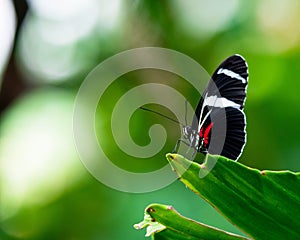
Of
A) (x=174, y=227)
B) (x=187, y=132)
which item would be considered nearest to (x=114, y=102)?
(x=187, y=132)

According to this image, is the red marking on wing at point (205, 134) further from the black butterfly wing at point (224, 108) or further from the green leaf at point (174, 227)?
the green leaf at point (174, 227)

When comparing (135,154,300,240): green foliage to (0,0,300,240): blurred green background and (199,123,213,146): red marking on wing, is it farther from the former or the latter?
(0,0,300,240): blurred green background

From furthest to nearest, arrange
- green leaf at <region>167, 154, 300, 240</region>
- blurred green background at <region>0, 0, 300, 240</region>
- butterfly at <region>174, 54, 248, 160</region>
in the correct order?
blurred green background at <region>0, 0, 300, 240</region> < butterfly at <region>174, 54, 248, 160</region> < green leaf at <region>167, 154, 300, 240</region>

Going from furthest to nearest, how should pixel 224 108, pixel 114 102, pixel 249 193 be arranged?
Result: 1. pixel 114 102
2. pixel 224 108
3. pixel 249 193

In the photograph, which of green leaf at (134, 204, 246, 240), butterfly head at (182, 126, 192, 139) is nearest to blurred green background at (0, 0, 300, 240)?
butterfly head at (182, 126, 192, 139)

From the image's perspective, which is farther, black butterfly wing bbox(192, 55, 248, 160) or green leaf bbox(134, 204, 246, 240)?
black butterfly wing bbox(192, 55, 248, 160)

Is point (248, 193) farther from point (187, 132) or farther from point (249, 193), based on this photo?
point (187, 132)
